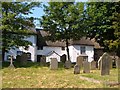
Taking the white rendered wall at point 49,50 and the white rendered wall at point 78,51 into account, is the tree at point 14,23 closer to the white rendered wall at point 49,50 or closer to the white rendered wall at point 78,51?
the white rendered wall at point 49,50

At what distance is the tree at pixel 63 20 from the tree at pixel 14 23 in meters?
6.72

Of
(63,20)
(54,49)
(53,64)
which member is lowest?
(53,64)

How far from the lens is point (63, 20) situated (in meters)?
26.2

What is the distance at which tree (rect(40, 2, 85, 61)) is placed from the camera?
2602cm

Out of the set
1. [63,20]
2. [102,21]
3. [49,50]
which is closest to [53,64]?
[102,21]

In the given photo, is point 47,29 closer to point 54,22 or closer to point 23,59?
point 54,22

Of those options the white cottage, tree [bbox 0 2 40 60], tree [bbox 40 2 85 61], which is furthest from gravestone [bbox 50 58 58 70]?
the white cottage

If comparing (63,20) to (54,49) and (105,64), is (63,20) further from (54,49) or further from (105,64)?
(105,64)

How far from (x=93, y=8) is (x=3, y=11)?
30.2 feet

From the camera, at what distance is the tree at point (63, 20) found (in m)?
26.0

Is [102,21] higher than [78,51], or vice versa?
[102,21]

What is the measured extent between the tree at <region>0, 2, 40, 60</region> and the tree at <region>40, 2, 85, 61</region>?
264 inches

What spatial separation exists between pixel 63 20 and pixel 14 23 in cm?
835

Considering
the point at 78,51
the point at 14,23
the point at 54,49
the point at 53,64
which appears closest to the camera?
the point at 53,64
